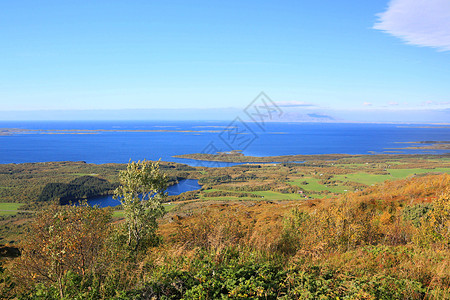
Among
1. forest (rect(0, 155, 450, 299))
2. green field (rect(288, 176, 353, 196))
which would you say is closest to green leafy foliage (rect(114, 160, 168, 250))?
forest (rect(0, 155, 450, 299))

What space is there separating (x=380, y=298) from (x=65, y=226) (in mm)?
7752

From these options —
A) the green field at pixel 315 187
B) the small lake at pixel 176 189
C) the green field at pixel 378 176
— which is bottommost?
the small lake at pixel 176 189

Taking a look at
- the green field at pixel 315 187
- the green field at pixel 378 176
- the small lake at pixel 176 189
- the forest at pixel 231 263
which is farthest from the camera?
the green field at pixel 378 176

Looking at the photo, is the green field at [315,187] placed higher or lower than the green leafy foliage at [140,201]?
lower

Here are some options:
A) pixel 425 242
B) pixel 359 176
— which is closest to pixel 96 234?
pixel 425 242

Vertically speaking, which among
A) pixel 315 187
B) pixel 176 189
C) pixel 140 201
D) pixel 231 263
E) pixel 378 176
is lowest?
pixel 176 189

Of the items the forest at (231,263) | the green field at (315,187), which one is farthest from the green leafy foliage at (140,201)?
the green field at (315,187)

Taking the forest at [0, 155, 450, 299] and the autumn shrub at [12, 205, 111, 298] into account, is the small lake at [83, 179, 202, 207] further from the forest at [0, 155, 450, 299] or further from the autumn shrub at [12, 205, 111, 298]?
the autumn shrub at [12, 205, 111, 298]

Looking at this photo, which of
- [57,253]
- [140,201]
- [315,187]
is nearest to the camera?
[57,253]

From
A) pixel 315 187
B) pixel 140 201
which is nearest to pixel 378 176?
pixel 315 187

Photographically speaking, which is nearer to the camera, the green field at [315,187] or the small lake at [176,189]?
the small lake at [176,189]

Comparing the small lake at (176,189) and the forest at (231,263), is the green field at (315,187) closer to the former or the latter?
the small lake at (176,189)

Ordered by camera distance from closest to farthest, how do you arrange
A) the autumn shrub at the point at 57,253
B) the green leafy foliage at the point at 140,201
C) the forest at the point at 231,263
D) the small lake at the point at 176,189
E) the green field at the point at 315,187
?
the forest at the point at 231,263 → the autumn shrub at the point at 57,253 → the green leafy foliage at the point at 140,201 → the small lake at the point at 176,189 → the green field at the point at 315,187

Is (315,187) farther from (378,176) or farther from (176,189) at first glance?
(176,189)
